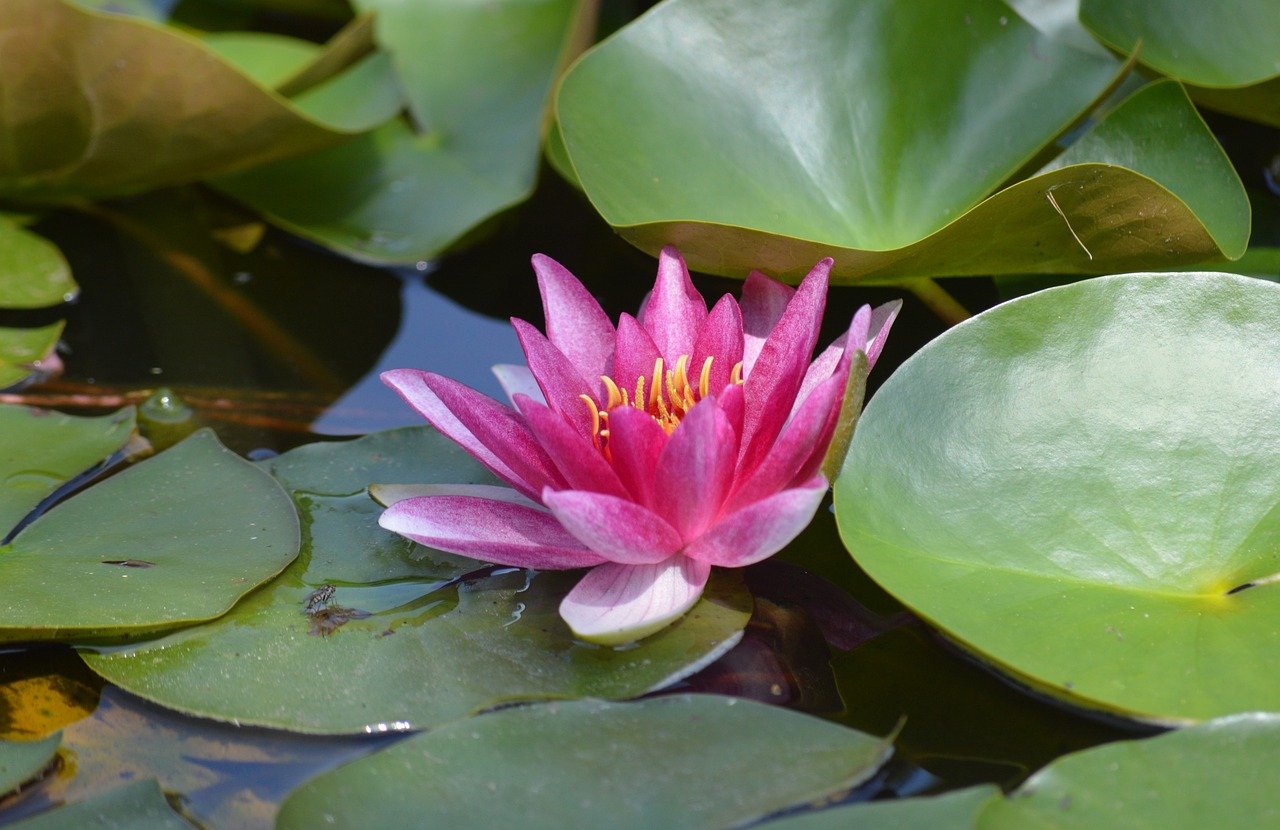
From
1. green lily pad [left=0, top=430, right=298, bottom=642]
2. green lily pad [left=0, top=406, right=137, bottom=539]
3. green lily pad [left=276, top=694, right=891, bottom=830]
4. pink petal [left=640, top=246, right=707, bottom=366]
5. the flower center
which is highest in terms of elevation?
pink petal [left=640, top=246, right=707, bottom=366]

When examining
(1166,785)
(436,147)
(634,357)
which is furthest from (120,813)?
(436,147)

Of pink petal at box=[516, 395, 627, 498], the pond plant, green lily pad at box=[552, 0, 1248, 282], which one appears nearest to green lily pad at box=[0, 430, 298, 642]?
the pond plant

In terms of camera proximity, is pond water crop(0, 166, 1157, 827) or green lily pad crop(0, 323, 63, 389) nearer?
pond water crop(0, 166, 1157, 827)

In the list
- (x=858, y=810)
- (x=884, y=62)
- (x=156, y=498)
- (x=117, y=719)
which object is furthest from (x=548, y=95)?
(x=858, y=810)

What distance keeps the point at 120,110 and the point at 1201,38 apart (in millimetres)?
1871

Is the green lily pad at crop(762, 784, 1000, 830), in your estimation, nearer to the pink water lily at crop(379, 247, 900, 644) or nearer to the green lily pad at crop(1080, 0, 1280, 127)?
the pink water lily at crop(379, 247, 900, 644)

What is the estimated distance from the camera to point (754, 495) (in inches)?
47.1

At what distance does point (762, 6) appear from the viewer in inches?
65.4

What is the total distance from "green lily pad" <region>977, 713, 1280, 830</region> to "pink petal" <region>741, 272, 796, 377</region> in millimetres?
634

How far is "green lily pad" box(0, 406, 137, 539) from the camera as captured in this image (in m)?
1.43

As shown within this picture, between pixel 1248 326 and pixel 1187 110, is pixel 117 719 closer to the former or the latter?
pixel 1248 326

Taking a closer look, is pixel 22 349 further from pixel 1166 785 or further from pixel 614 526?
pixel 1166 785

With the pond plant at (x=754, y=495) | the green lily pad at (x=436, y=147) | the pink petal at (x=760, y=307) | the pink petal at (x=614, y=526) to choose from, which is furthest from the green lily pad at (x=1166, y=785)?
the green lily pad at (x=436, y=147)

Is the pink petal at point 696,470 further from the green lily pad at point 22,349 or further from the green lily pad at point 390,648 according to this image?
the green lily pad at point 22,349
